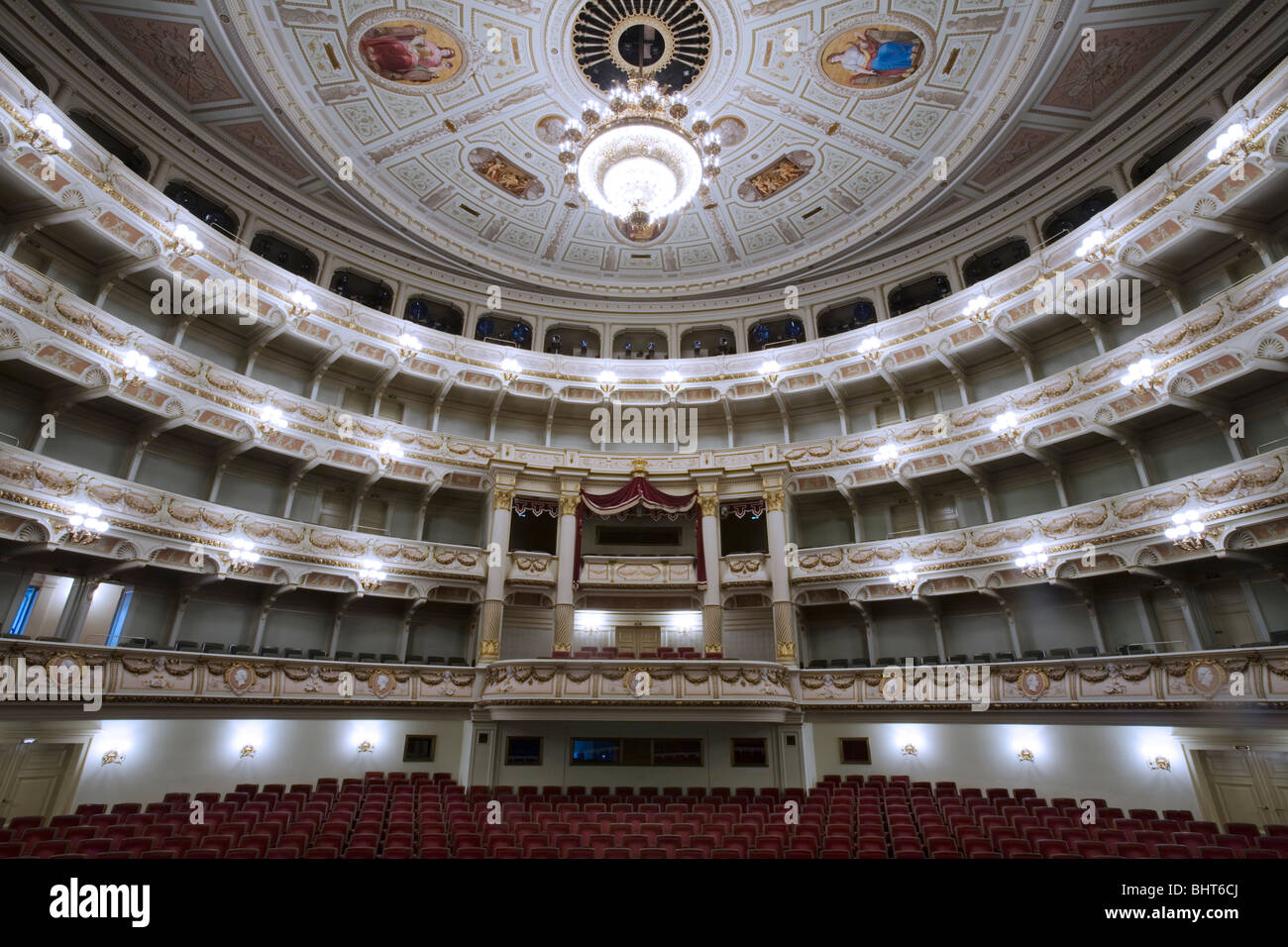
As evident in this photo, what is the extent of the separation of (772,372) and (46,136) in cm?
1897

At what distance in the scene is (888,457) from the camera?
18531mm

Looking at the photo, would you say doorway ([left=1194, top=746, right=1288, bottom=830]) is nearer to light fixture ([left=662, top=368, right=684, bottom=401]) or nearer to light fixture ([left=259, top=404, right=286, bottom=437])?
light fixture ([left=662, top=368, right=684, bottom=401])

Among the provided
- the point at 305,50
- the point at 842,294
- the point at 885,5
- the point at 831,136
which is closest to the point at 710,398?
the point at 842,294

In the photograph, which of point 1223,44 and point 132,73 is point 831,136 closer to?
point 1223,44

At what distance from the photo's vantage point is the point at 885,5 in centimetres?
1470

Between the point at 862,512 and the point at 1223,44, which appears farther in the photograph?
the point at 862,512

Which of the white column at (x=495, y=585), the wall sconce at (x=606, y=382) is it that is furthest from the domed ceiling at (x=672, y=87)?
the white column at (x=495, y=585)

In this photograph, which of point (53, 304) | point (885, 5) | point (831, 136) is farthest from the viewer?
point (831, 136)

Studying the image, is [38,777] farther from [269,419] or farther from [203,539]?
[269,419]

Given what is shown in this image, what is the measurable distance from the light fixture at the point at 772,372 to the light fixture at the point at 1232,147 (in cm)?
1139

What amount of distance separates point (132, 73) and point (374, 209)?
6117 millimetres

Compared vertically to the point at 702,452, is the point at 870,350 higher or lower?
higher
